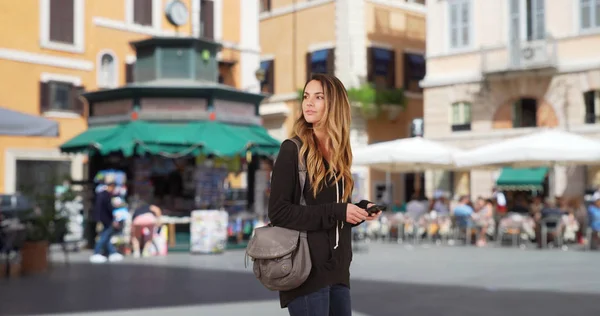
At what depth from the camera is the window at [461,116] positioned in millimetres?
29203

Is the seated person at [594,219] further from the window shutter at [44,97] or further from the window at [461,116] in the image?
the window shutter at [44,97]

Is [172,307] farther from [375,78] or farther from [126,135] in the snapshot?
[375,78]

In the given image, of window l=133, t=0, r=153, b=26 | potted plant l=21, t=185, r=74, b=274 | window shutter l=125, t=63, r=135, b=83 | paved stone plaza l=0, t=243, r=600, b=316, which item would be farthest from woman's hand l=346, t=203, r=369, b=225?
window l=133, t=0, r=153, b=26

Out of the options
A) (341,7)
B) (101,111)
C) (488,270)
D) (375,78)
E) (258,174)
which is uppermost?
(341,7)

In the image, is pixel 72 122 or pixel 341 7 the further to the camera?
pixel 341 7

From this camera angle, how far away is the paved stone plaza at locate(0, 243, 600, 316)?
8.77 metres

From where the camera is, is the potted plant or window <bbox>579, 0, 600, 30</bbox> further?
window <bbox>579, 0, 600, 30</bbox>

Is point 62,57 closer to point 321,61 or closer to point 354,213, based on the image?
point 321,61

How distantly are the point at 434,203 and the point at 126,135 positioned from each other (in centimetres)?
938

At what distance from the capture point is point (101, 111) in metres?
17.5

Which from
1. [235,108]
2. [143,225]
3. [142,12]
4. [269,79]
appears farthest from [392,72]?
[143,225]

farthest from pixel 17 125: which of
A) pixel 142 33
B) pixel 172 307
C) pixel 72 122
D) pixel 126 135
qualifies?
pixel 142 33

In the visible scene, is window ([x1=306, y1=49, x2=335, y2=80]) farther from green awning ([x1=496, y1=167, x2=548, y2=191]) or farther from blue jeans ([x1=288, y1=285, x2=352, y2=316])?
blue jeans ([x1=288, y1=285, x2=352, y2=316])

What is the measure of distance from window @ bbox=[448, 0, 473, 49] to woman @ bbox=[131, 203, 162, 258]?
16280 mm
